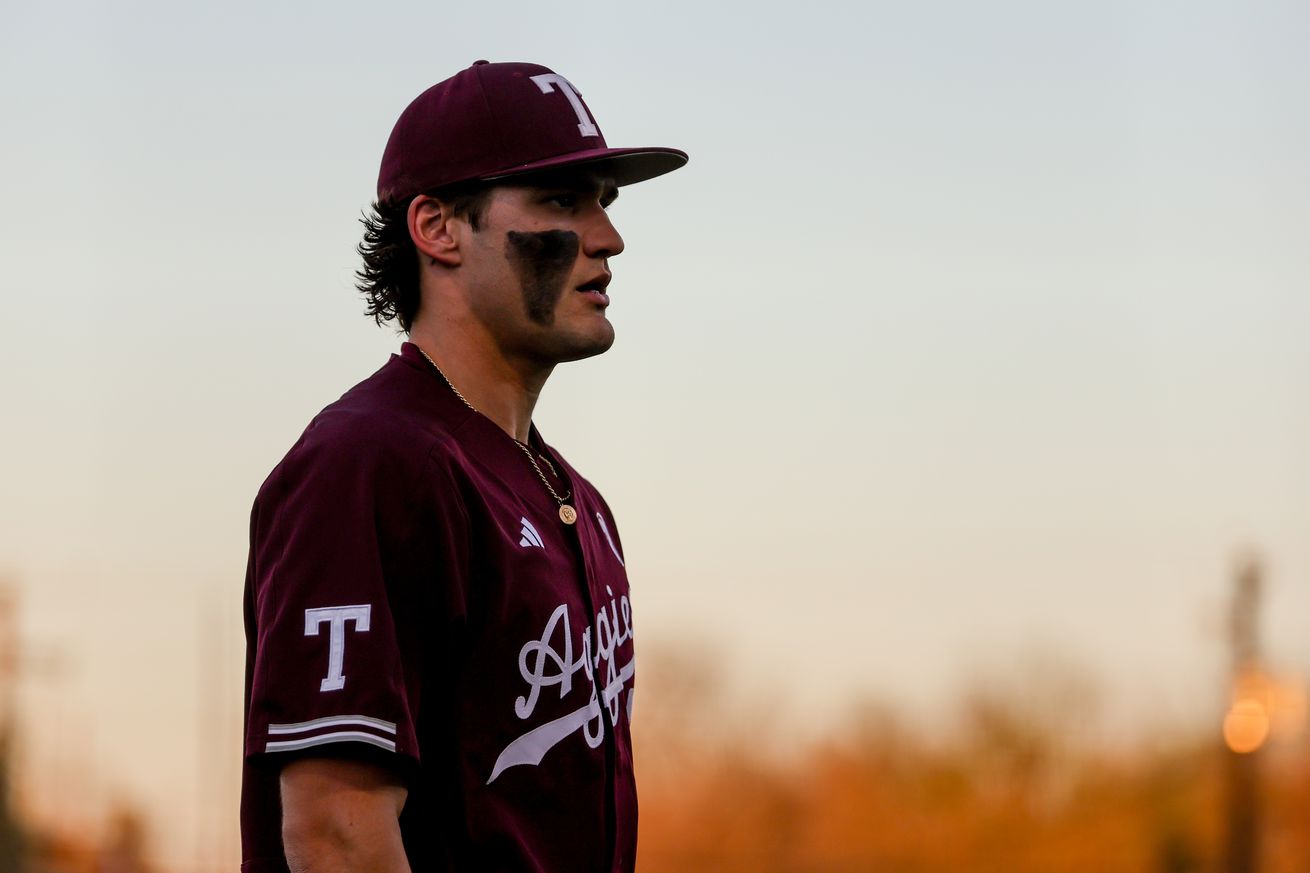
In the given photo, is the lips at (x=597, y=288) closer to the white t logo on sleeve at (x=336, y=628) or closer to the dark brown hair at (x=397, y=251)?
the dark brown hair at (x=397, y=251)

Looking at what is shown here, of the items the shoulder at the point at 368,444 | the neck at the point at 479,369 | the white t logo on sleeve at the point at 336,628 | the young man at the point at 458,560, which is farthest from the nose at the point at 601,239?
the white t logo on sleeve at the point at 336,628

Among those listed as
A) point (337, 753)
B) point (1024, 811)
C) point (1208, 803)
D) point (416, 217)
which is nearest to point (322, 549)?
point (337, 753)

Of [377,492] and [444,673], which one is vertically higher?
[377,492]

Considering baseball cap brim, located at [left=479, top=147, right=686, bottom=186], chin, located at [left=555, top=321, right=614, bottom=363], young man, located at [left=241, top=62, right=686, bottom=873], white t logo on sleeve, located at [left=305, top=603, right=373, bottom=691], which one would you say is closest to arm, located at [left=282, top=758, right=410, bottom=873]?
young man, located at [left=241, top=62, right=686, bottom=873]

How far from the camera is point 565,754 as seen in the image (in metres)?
3.00

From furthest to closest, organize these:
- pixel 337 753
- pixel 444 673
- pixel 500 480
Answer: pixel 500 480 < pixel 444 673 < pixel 337 753

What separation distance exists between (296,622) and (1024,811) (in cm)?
3926

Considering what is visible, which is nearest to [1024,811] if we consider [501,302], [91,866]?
Answer: [91,866]

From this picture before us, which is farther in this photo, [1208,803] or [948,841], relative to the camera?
[948,841]

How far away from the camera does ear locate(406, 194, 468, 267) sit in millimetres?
3266

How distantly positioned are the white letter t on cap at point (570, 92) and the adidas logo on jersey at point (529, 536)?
716mm

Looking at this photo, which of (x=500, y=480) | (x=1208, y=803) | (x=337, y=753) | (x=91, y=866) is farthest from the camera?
(x=91, y=866)

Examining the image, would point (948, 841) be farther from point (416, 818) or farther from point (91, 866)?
point (416, 818)

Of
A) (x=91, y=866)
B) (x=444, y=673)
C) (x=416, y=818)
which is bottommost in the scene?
(x=91, y=866)
